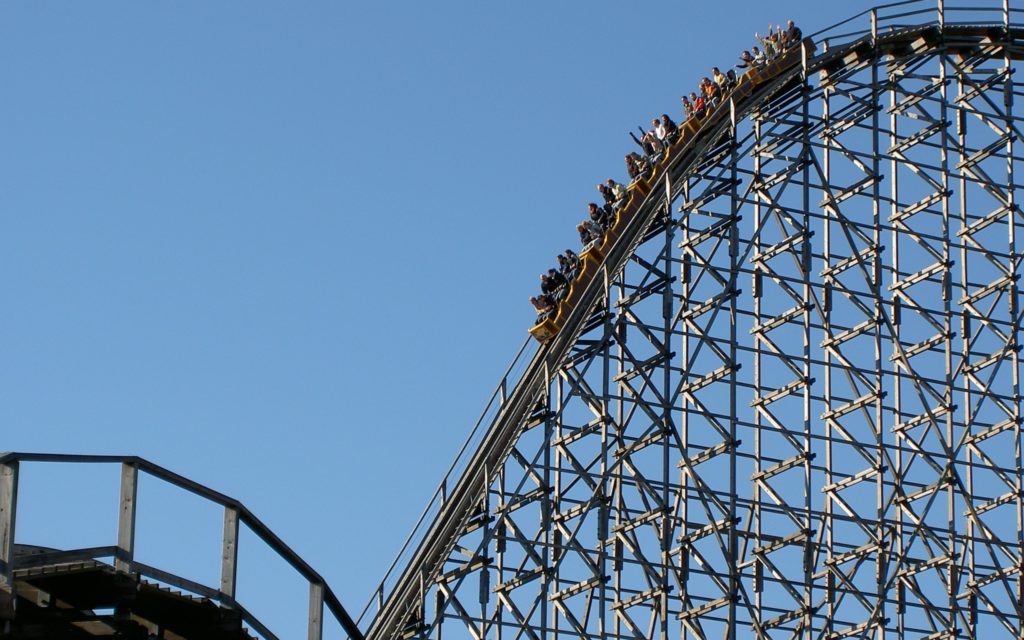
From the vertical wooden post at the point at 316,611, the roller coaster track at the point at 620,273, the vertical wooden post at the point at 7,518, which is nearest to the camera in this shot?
the vertical wooden post at the point at 7,518

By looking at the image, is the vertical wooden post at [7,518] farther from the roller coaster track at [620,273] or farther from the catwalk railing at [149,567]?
the roller coaster track at [620,273]

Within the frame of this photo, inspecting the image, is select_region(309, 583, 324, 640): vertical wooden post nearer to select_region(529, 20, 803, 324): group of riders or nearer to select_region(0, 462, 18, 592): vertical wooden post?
select_region(0, 462, 18, 592): vertical wooden post

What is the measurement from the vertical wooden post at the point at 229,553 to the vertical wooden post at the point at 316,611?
573 mm

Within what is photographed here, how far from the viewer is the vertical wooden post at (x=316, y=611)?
10141 millimetres

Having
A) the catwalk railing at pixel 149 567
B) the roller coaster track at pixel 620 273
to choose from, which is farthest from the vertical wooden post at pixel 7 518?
the roller coaster track at pixel 620 273

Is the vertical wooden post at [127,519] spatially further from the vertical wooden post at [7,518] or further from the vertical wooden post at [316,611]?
the vertical wooden post at [316,611]

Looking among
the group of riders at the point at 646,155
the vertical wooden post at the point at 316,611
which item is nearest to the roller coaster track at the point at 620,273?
the group of riders at the point at 646,155

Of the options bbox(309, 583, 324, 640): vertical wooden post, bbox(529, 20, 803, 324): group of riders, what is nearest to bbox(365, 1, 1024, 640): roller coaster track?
bbox(529, 20, 803, 324): group of riders

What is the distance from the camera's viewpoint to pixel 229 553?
972 cm

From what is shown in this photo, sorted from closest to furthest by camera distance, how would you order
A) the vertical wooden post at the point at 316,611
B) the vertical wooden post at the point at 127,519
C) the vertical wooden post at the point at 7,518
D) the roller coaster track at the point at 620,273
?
the vertical wooden post at the point at 7,518 → the vertical wooden post at the point at 127,519 → the vertical wooden post at the point at 316,611 → the roller coaster track at the point at 620,273

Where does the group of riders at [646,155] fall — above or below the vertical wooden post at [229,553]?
above

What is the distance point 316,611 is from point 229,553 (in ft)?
2.23

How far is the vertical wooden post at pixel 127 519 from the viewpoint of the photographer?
9.13 meters

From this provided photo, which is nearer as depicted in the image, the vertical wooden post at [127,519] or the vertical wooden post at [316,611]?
the vertical wooden post at [127,519]
